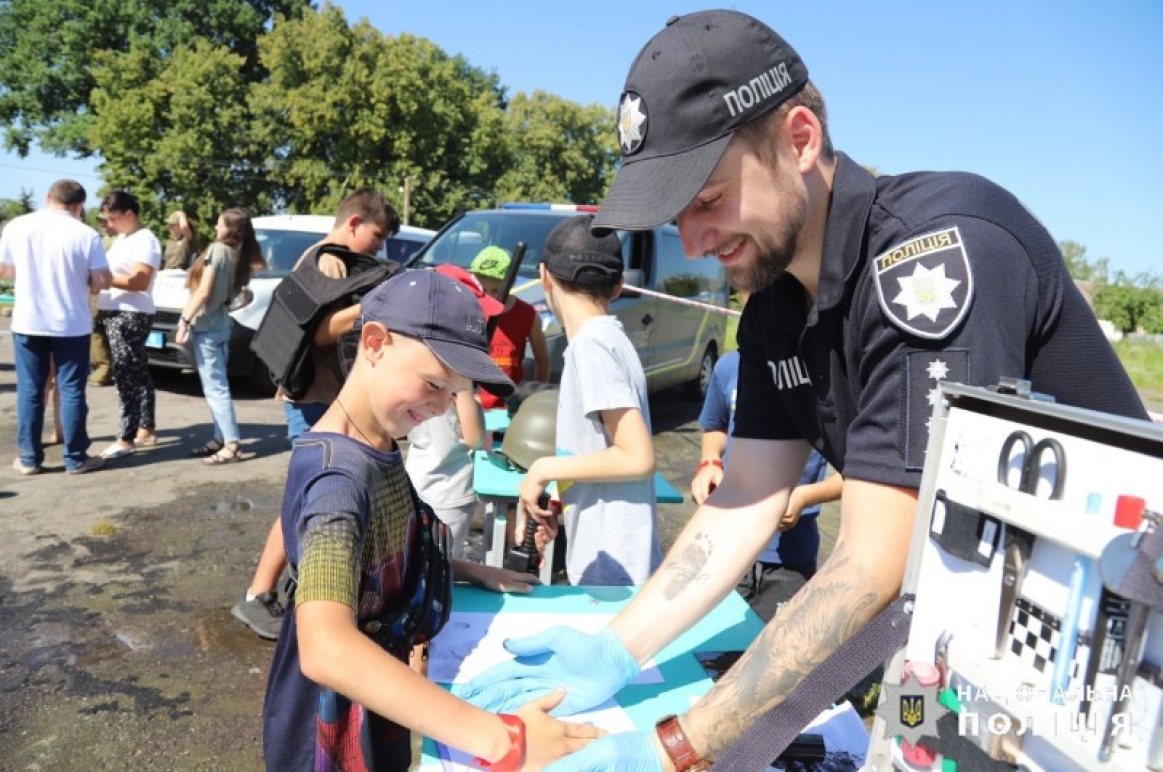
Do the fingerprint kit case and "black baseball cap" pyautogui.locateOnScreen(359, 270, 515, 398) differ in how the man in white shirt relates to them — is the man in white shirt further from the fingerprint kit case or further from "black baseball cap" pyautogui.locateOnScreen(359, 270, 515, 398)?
the fingerprint kit case

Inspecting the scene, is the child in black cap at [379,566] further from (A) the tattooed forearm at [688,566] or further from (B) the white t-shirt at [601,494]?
(B) the white t-shirt at [601,494]

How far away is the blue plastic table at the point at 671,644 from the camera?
157cm

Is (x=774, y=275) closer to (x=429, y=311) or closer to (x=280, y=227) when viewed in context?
(x=429, y=311)

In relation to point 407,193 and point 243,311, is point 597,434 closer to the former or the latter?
point 243,311

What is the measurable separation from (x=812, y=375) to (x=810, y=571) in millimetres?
Answer: 2023

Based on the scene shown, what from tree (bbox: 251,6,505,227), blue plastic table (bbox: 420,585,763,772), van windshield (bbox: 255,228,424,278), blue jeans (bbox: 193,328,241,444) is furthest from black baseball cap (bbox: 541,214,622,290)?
tree (bbox: 251,6,505,227)

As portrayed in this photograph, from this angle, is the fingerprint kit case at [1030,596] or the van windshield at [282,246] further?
the van windshield at [282,246]

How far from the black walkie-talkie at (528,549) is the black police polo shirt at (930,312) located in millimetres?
1191

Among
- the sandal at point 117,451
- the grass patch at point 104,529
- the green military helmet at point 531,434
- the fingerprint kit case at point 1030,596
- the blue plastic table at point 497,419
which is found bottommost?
the grass patch at point 104,529

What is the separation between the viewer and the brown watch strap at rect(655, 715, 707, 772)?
1263 millimetres

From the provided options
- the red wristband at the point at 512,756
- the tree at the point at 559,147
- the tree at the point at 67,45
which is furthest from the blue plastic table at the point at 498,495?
the tree at the point at 559,147

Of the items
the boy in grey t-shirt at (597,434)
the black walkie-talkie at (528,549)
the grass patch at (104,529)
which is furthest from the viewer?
the grass patch at (104,529)

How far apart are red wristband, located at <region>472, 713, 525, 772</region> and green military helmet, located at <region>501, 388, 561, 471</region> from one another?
1843 millimetres

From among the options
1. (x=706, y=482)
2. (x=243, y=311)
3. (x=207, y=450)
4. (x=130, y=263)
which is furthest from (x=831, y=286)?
(x=243, y=311)
